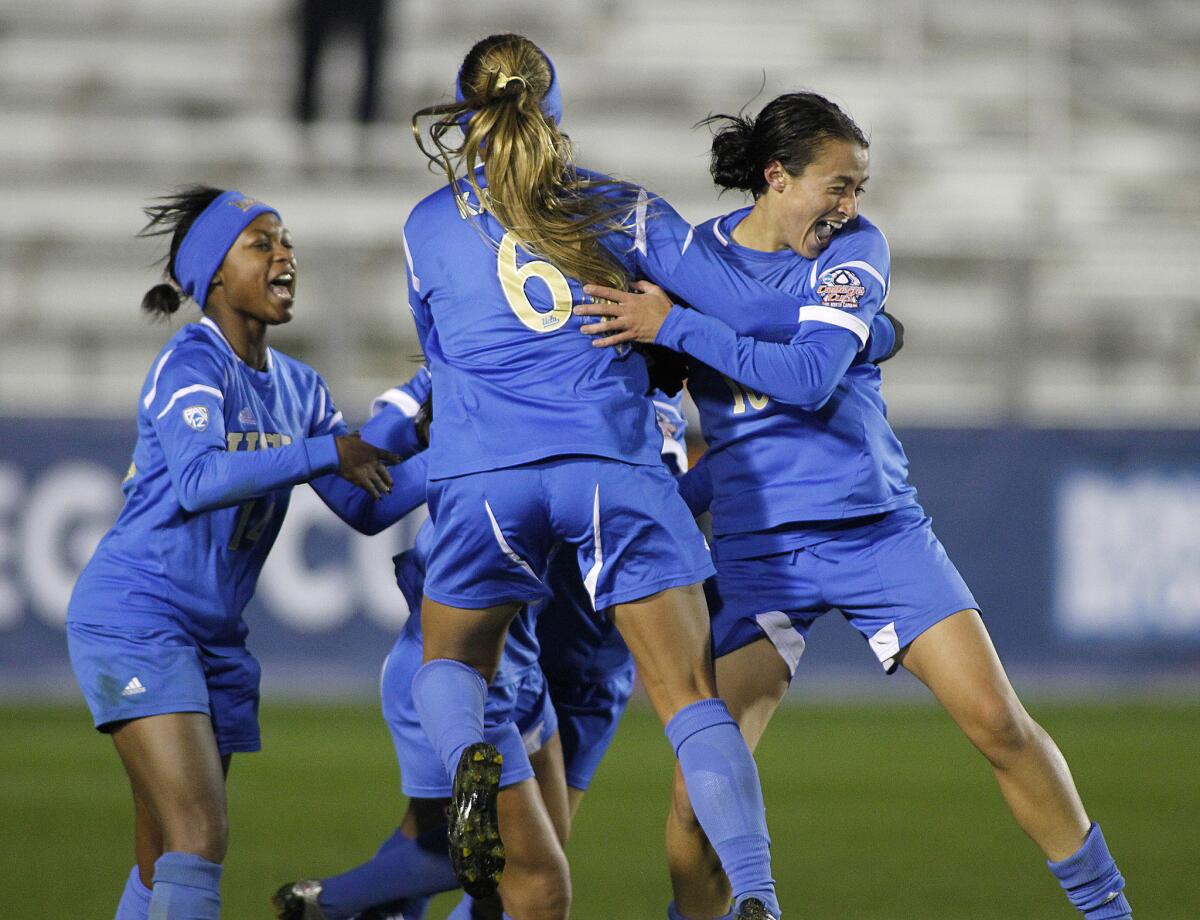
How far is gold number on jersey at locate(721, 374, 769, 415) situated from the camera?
375 cm

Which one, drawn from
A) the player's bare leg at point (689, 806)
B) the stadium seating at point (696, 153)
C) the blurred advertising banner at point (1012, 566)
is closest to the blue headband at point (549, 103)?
the player's bare leg at point (689, 806)

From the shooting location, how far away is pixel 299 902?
397 cm

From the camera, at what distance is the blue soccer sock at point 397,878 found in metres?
3.95

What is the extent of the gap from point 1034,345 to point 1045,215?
1000 millimetres

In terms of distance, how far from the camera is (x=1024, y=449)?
1009 centimetres

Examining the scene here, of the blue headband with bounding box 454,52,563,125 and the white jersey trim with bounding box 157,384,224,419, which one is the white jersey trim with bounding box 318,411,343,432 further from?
the blue headband with bounding box 454,52,563,125

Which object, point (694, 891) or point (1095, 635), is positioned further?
point (1095, 635)

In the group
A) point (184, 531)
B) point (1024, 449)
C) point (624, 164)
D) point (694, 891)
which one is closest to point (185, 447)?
point (184, 531)

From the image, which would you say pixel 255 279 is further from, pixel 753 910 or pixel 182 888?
pixel 753 910

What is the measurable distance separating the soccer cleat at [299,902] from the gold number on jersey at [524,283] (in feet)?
4.90

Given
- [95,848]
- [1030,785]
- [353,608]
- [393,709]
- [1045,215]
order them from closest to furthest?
[1030,785], [393,709], [95,848], [353,608], [1045,215]

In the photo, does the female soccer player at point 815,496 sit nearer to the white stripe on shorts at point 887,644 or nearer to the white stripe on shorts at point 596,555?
the white stripe on shorts at point 887,644

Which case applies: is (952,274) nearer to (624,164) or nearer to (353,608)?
(624,164)

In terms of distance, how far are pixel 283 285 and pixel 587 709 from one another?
126cm
